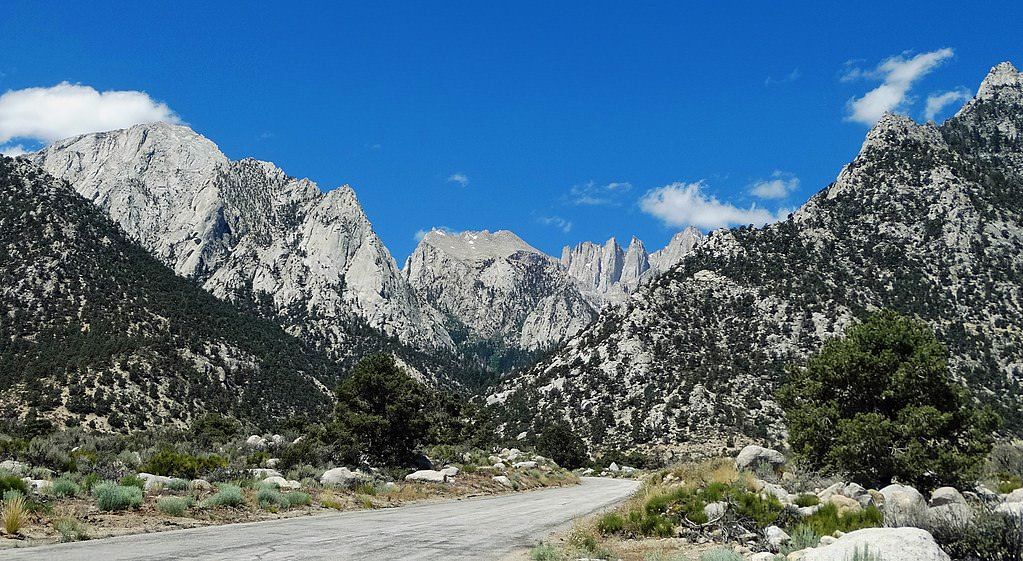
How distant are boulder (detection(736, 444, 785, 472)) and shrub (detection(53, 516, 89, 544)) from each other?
74.1 feet

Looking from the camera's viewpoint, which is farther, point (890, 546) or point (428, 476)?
point (428, 476)

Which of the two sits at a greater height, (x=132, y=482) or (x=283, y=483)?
(x=132, y=482)

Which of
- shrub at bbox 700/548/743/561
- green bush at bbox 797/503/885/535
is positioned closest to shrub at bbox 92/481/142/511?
shrub at bbox 700/548/743/561

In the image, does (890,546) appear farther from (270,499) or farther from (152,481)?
(152,481)

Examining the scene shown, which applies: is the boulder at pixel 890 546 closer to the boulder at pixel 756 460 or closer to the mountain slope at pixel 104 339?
the boulder at pixel 756 460

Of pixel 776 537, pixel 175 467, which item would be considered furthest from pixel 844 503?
pixel 175 467

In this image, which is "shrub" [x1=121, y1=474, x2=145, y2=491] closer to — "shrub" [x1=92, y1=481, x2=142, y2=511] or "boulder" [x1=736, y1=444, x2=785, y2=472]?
"shrub" [x1=92, y1=481, x2=142, y2=511]

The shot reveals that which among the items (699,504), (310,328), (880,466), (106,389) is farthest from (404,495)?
(310,328)

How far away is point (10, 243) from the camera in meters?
110

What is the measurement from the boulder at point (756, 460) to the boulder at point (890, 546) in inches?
663

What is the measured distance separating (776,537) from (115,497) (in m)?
16.5

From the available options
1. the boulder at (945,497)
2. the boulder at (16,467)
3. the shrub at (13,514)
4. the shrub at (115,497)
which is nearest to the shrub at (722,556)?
the boulder at (945,497)

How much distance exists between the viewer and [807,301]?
101312 mm

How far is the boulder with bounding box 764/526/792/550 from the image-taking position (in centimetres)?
1211
